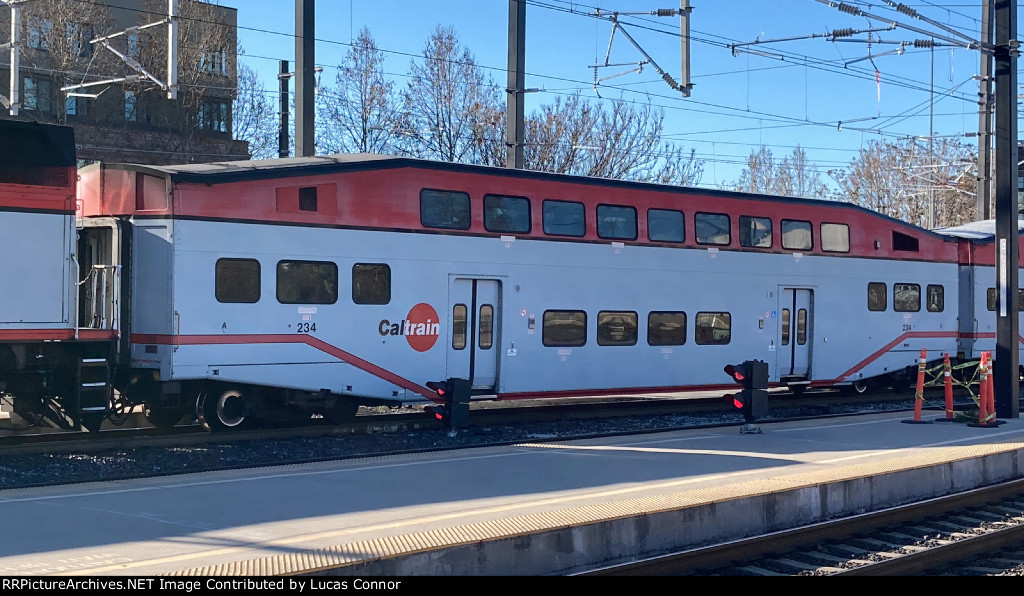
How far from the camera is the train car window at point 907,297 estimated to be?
2236cm

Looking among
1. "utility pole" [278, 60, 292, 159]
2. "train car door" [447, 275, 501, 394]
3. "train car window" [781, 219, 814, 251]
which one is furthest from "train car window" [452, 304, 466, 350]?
"utility pole" [278, 60, 292, 159]

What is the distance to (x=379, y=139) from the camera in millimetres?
34812

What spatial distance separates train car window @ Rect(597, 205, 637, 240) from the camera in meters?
17.8

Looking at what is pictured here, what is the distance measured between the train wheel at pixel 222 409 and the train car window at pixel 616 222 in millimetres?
6754

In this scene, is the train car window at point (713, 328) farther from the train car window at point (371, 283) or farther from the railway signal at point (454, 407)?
the train car window at point (371, 283)

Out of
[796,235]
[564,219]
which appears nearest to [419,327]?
[564,219]

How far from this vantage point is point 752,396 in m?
15.4

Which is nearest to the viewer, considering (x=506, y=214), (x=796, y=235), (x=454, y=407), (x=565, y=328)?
(x=454, y=407)

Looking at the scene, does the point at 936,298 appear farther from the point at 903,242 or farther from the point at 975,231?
the point at 975,231

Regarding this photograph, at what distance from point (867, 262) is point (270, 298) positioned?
1308 cm

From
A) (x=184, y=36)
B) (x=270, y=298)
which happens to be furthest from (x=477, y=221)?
(x=184, y=36)

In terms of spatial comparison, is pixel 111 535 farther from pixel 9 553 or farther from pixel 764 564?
pixel 764 564

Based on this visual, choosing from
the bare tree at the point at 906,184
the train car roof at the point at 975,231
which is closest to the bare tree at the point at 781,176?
the bare tree at the point at 906,184

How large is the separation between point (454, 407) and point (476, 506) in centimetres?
524
